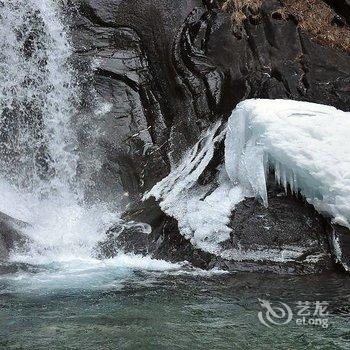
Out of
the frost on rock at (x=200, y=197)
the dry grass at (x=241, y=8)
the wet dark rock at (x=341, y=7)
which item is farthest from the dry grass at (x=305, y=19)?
the frost on rock at (x=200, y=197)

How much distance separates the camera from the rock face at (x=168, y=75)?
8109 millimetres

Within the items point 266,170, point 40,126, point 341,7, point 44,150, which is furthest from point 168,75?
point 341,7

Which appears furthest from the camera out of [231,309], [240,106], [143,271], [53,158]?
[53,158]

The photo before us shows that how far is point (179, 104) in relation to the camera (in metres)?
8.52

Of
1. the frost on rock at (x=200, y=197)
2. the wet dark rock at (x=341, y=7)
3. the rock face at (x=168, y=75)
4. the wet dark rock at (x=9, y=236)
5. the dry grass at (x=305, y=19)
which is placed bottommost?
the wet dark rock at (x=9, y=236)

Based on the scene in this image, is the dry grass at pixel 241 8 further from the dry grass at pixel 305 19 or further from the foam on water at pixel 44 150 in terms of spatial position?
the foam on water at pixel 44 150

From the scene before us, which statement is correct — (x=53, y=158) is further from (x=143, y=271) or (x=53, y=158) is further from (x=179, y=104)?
(x=143, y=271)

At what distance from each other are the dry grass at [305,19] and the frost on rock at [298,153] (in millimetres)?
2838

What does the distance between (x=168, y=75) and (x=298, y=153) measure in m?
3.22

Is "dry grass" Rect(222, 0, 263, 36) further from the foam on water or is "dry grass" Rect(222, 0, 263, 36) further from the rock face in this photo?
the foam on water

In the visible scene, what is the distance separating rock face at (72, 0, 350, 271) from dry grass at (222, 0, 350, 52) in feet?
0.43

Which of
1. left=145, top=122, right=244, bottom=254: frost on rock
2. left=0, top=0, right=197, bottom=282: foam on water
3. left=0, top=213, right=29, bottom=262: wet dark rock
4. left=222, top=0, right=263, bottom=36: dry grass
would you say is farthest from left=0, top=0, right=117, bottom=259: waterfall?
left=222, top=0, right=263, bottom=36: dry grass

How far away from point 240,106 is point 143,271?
2627 millimetres

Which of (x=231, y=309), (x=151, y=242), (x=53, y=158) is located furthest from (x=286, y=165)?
(x=53, y=158)
